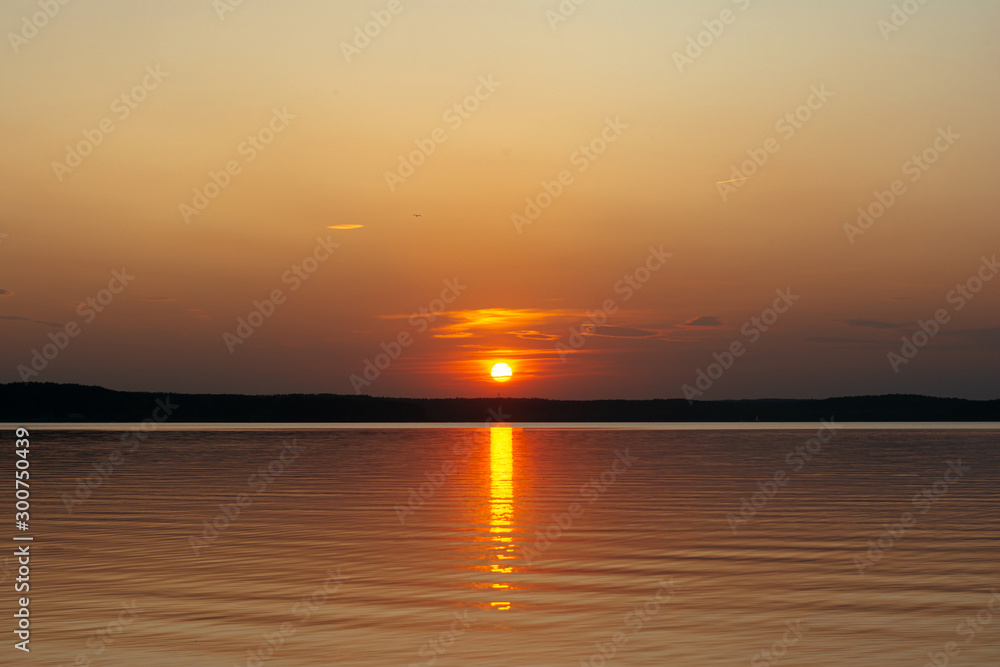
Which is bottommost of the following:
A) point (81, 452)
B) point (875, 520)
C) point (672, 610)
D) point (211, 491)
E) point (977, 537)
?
point (672, 610)

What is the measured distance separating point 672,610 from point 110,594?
8.93 metres

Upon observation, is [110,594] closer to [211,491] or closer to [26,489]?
[211,491]

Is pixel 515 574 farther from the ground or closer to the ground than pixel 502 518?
closer to the ground

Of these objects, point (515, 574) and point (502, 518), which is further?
point (502, 518)

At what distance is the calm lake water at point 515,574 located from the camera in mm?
14039

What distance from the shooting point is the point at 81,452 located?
6556cm

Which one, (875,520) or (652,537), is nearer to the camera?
(652,537)

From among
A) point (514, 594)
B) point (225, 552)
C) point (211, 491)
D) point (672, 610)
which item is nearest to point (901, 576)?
point (672, 610)

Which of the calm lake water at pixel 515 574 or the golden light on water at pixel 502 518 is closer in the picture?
the calm lake water at pixel 515 574

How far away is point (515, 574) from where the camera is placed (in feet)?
64.0

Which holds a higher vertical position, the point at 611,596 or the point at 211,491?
the point at 211,491

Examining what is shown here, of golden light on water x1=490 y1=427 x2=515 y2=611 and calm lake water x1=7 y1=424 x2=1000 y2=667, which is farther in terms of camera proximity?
golden light on water x1=490 y1=427 x2=515 y2=611

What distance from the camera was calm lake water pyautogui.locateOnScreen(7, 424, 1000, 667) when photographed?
553 inches

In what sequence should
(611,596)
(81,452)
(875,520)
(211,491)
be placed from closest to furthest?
1. (611,596)
2. (875,520)
3. (211,491)
4. (81,452)
